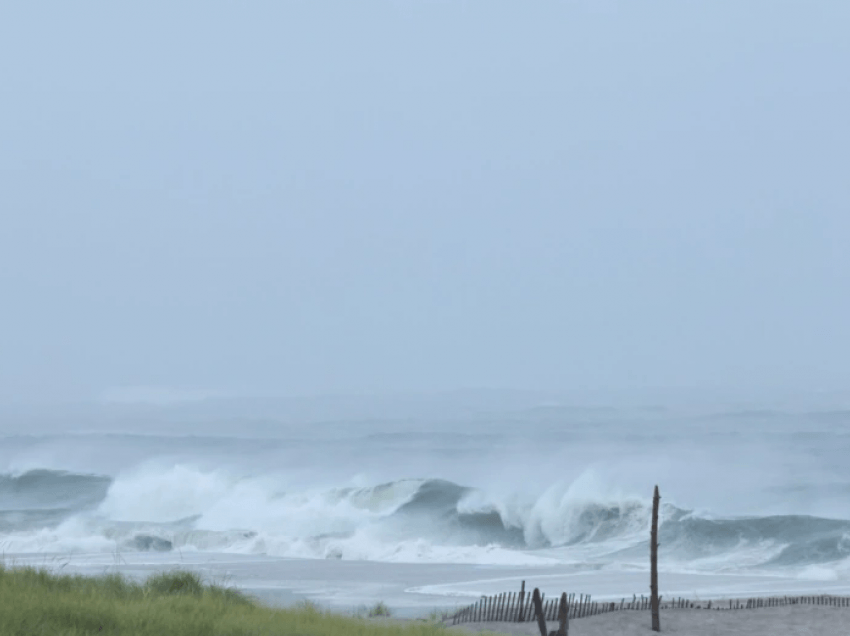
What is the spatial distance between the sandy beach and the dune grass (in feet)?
22.9

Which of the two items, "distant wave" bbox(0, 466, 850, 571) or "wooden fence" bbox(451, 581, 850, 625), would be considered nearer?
"wooden fence" bbox(451, 581, 850, 625)

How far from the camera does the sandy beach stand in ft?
63.4

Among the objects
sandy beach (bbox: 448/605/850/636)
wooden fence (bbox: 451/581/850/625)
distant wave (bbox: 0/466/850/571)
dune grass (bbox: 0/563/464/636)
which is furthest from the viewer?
distant wave (bbox: 0/466/850/571)

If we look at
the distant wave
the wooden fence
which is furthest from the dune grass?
the distant wave

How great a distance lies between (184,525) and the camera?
184 ft

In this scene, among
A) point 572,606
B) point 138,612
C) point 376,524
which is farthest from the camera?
point 376,524

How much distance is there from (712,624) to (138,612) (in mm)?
13922

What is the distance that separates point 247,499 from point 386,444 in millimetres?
31281

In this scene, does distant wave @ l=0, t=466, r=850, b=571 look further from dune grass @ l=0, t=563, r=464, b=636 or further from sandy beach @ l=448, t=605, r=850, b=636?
dune grass @ l=0, t=563, r=464, b=636

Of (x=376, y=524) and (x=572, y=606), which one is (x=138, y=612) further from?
(x=376, y=524)

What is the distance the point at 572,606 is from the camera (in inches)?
824

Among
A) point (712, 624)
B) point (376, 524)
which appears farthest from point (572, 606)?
point (376, 524)

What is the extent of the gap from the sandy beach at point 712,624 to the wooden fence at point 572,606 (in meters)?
0.30

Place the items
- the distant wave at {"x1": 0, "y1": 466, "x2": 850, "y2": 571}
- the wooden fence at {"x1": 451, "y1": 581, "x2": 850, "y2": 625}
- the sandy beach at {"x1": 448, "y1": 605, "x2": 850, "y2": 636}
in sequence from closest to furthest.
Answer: the sandy beach at {"x1": 448, "y1": 605, "x2": 850, "y2": 636} < the wooden fence at {"x1": 451, "y1": 581, "x2": 850, "y2": 625} < the distant wave at {"x1": 0, "y1": 466, "x2": 850, "y2": 571}
